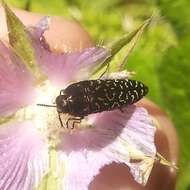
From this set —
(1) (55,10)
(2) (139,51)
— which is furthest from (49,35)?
(1) (55,10)

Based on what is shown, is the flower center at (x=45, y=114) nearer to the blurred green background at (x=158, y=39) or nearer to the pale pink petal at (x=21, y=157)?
the pale pink petal at (x=21, y=157)

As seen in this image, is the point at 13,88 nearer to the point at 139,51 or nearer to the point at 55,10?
the point at 139,51

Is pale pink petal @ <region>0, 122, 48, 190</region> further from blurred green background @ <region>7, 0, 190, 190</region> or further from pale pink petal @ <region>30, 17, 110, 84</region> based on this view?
blurred green background @ <region>7, 0, 190, 190</region>

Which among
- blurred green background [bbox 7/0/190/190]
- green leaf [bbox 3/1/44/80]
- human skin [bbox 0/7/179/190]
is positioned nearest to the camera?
green leaf [bbox 3/1/44/80]

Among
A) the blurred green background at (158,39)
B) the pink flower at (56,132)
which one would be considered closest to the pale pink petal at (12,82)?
the pink flower at (56,132)

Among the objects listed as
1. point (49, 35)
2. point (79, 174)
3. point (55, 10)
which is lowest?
point (79, 174)

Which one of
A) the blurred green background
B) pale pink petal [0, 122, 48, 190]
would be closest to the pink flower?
pale pink petal [0, 122, 48, 190]

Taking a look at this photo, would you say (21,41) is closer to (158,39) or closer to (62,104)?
(62,104)

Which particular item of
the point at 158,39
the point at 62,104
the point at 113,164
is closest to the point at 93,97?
the point at 62,104
